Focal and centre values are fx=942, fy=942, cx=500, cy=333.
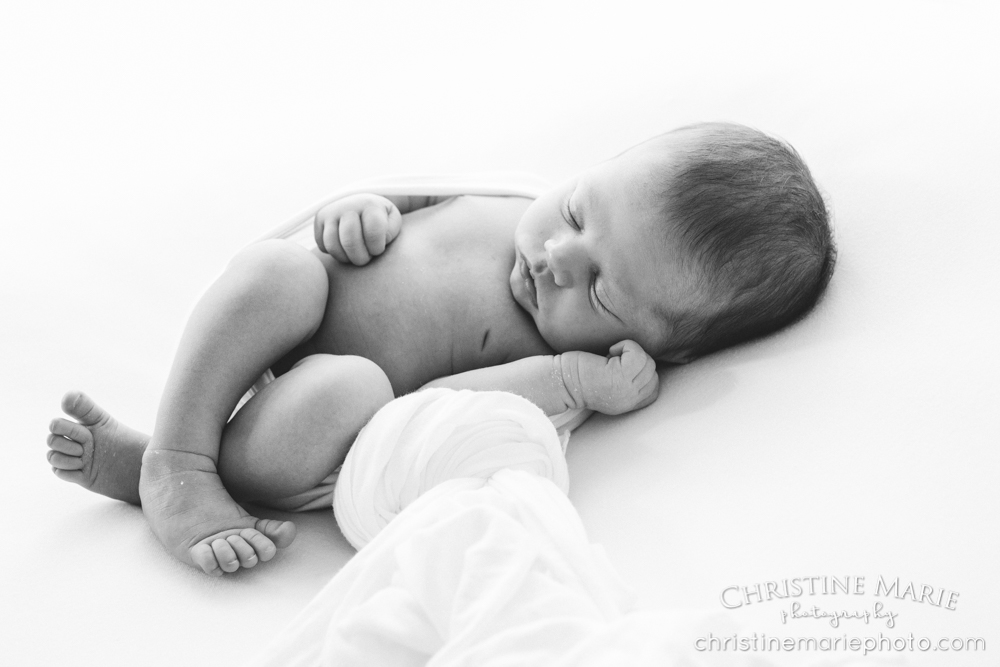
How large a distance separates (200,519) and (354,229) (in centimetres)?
48

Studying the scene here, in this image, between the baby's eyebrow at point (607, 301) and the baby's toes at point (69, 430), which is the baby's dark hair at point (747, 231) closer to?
the baby's eyebrow at point (607, 301)

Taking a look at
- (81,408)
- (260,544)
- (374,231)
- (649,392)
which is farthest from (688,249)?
(81,408)

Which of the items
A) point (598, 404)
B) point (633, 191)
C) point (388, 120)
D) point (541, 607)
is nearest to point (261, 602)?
point (541, 607)

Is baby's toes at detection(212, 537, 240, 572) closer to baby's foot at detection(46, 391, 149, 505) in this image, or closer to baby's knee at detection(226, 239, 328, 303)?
baby's foot at detection(46, 391, 149, 505)

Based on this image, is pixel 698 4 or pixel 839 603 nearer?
pixel 839 603

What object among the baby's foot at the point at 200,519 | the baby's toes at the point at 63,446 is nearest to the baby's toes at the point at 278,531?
the baby's foot at the point at 200,519

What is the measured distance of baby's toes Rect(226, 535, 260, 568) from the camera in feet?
3.45

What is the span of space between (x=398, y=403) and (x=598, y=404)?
11.5 inches

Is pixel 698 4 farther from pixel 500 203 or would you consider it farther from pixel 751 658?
pixel 751 658

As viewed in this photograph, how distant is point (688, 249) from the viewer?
1270mm

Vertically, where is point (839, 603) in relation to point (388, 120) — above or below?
below

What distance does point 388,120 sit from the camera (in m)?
1.95

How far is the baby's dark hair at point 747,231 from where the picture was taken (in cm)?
126

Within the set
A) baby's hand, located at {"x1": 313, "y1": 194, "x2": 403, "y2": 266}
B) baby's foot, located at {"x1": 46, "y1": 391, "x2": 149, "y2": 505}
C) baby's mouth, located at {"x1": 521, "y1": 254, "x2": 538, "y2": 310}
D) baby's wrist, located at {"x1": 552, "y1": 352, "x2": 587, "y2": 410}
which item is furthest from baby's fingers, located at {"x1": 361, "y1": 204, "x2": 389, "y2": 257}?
baby's foot, located at {"x1": 46, "y1": 391, "x2": 149, "y2": 505}
